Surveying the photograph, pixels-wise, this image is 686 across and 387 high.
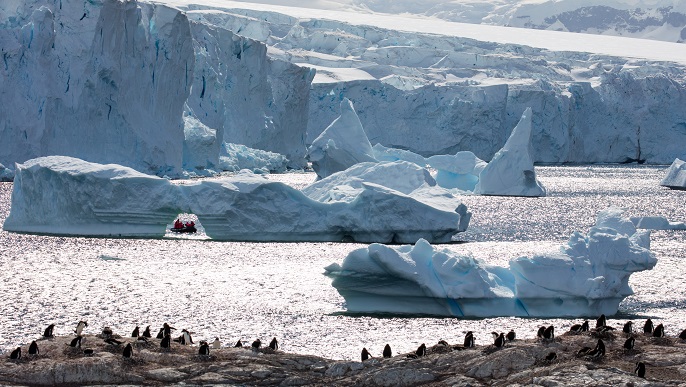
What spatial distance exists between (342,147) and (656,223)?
829 cm

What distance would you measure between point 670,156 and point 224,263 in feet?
104

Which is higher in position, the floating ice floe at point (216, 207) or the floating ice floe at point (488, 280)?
the floating ice floe at point (216, 207)

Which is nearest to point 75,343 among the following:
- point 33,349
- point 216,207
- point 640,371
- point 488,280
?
point 33,349

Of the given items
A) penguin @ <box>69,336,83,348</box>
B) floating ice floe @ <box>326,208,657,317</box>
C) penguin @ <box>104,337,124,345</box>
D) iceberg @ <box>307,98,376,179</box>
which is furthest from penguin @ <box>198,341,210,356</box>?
iceberg @ <box>307,98,376,179</box>

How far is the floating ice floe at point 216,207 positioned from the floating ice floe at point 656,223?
18.4 feet

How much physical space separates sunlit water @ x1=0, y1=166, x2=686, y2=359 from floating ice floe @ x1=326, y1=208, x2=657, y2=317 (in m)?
0.31

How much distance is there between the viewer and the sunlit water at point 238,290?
36.3 feet

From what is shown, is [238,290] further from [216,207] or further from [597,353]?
[597,353]

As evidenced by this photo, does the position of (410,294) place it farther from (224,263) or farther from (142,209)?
(142,209)

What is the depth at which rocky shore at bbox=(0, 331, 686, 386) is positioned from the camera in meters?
5.52

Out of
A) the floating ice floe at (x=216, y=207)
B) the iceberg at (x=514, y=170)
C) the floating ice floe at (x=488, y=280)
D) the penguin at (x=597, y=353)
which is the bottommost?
the penguin at (x=597, y=353)

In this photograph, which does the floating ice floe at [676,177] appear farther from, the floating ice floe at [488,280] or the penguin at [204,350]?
the penguin at [204,350]

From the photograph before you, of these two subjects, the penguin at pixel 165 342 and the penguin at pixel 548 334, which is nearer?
the penguin at pixel 548 334

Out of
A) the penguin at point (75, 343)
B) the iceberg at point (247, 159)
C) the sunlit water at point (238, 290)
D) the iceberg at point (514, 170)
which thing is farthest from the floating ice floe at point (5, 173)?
the penguin at point (75, 343)
